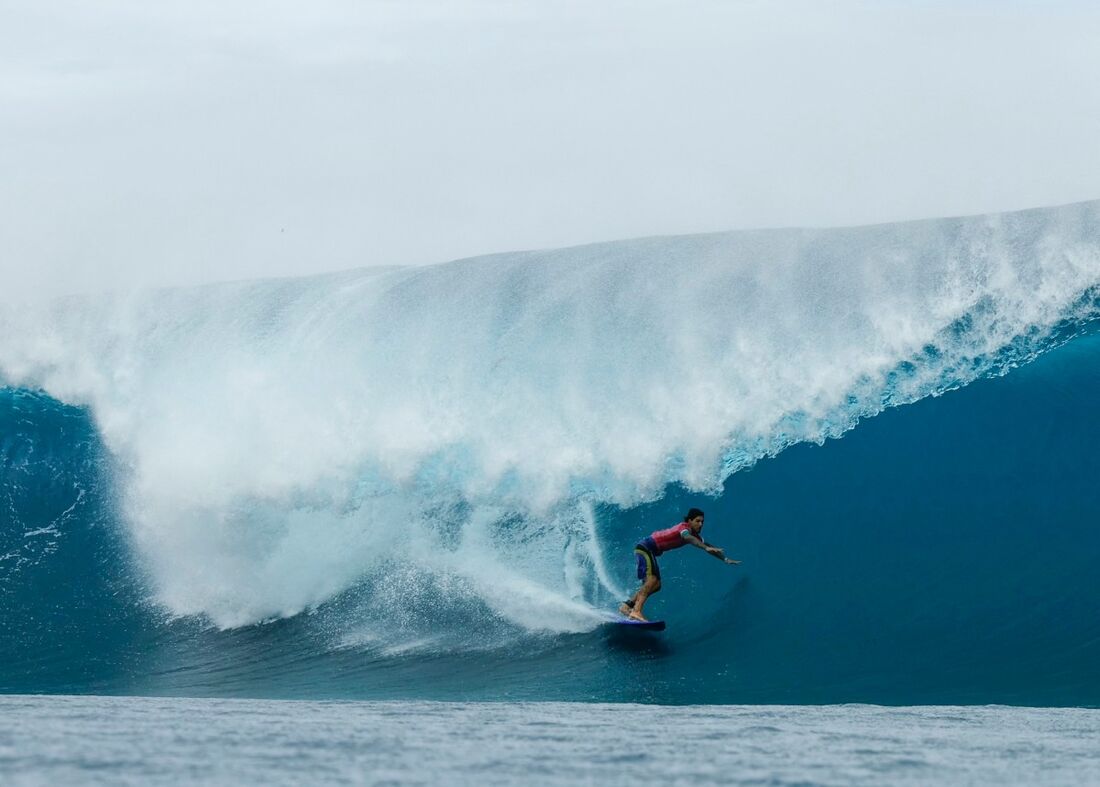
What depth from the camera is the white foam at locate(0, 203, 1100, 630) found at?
10.2 metres

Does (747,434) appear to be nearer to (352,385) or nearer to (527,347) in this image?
(527,347)

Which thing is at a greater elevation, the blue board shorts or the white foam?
the white foam

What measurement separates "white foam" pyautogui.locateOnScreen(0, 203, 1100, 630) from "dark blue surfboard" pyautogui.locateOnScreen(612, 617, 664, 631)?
42cm

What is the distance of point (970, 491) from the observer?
406 inches

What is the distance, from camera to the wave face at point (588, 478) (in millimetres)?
8305

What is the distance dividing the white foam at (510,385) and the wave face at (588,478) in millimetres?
37

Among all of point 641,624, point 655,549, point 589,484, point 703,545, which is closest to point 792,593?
point 703,545

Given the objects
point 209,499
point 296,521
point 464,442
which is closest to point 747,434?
point 464,442

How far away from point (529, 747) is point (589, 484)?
6.30 metres

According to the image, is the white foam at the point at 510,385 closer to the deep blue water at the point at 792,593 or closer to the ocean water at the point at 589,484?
the ocean water at the point at 589,484

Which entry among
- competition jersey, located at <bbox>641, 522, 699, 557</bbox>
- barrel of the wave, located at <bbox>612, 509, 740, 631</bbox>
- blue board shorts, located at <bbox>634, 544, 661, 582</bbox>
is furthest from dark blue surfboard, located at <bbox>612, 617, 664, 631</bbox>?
competition jersey, located at <bbox>641, 522, 699, 557</bbox>

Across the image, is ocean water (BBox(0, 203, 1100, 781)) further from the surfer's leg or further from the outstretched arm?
the outstretched arm

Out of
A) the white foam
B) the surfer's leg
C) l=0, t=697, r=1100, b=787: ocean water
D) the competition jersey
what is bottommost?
l=0, t=697, r=1100, b=787: ocean water

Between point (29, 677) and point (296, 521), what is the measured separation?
2759 mm
